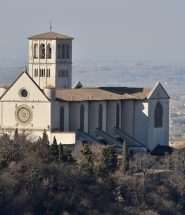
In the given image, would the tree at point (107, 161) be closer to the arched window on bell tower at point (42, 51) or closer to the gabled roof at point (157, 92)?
the gabled roof at point (157, 92)

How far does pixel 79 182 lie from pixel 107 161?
10.6 feet

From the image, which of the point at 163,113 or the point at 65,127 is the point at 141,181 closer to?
Result: the point at 65,127

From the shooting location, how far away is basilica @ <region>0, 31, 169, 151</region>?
92.6m

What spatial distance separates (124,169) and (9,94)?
9733mm

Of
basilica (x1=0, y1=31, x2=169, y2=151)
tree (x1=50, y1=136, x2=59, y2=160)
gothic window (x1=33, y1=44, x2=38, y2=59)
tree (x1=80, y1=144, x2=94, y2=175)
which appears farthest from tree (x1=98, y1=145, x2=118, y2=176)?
gothic window (x1=33, y1=44, x2=38, y2=59)

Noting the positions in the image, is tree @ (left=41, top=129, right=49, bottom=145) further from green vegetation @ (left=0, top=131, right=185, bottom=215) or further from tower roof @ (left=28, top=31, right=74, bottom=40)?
tower roof @ (left=28, top=31, right=74, bottom=40)

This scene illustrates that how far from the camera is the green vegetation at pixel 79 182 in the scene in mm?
79500

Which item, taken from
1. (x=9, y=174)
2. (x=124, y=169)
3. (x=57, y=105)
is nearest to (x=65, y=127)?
(x=57, y=105)

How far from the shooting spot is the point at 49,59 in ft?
324

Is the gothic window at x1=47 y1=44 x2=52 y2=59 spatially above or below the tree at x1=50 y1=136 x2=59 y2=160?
above

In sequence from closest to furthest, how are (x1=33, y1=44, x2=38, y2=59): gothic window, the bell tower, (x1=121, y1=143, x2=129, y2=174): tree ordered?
(x1=121, y1=143, x2=129, y2=174): tree, the bell tower, (x1=33, y1=44, x2=38, y2=59): gothic window

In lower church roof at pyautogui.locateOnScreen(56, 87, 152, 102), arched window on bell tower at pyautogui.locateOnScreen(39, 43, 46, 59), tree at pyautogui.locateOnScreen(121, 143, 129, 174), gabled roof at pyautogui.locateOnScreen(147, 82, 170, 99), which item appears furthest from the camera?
gabled roof at pyautogui.locateOnScreen(147, 82, 170, 99)

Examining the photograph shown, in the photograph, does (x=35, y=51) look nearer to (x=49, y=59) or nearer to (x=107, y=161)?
(x=49, y=59)

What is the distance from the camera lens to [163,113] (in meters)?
101
